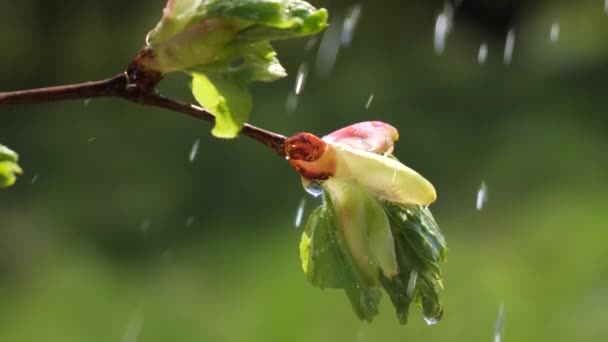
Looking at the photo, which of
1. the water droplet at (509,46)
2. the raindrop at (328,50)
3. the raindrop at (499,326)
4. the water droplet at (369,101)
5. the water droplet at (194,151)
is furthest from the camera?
the water droplet at (509,46)

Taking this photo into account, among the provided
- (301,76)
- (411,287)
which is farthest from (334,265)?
(301,76)

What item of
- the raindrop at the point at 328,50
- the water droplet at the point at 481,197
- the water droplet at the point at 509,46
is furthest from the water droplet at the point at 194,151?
the water droplet at the point at 509,46

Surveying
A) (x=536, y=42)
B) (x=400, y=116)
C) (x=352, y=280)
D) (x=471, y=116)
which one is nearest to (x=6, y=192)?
(x=400, y=116)

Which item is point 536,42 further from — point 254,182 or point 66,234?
point 66,234

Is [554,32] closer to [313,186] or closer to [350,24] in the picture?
[350,24]

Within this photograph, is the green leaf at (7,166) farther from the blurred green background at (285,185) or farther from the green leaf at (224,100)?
the blurred green background at (285,185)

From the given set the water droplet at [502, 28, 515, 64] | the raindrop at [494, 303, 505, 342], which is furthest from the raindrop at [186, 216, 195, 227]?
the water droplet at [502, 28, 515, 64]

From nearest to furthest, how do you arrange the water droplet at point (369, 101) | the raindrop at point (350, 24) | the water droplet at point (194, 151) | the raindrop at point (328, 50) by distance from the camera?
the water droplet at point (194, 151), the water droplet at point (369, 101), the raindrop at point (328, 50), the raindrop at point (350, 24)
